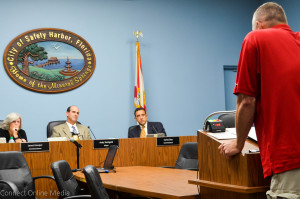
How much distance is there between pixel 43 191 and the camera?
4.31 metres

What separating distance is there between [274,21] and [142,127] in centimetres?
444

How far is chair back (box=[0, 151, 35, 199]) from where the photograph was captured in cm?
377

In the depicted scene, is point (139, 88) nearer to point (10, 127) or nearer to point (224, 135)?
point (10, 127)

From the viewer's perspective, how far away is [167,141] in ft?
15.9

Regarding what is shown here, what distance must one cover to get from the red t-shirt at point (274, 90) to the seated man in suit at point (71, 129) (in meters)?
4.01

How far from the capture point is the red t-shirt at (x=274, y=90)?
1601mm

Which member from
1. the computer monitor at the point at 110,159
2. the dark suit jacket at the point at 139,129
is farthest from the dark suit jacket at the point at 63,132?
the computer monitor at the point at 110,159

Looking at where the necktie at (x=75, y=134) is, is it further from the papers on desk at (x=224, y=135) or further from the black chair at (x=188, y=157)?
the papers on desk at (x=224, y=135)

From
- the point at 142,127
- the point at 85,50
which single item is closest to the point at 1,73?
the point at 85,50

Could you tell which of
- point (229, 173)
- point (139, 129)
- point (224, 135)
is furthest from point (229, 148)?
point (139, 129)

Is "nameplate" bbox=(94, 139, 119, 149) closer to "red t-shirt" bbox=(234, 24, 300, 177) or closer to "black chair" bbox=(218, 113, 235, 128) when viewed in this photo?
"black chair" bbox=(218, 113, 235, 128)

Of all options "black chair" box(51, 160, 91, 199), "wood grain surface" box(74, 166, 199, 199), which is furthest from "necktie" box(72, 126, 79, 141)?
"black chair" box(51, 160, 91, 199)

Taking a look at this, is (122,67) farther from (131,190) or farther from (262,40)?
(262,40)

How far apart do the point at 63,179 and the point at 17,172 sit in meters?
0.78
